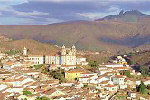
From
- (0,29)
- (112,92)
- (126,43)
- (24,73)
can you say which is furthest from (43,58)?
(0,29)

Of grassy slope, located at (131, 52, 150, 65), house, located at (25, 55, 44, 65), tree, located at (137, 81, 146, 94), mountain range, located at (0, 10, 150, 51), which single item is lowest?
tree, located at (137, 81, 146, 94)

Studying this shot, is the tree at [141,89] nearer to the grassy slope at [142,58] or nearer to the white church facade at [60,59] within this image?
the white church facade at [60,59]

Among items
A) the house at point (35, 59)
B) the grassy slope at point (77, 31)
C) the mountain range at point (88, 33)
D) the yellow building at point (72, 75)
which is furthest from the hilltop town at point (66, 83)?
the grassy slope at point (77, 31)

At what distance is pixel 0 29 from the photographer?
166 m

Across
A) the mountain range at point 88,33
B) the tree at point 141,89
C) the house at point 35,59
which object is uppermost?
the mountain range at point 88,33

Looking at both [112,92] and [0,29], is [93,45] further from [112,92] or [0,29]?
[112,92]

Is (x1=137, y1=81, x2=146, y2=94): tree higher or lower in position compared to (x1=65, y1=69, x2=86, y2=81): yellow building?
lower

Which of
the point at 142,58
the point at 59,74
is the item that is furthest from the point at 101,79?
the point at 142,58

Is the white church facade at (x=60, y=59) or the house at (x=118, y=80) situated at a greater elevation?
the white church facade at (x=60, y=59)

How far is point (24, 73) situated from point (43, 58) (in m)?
11.7

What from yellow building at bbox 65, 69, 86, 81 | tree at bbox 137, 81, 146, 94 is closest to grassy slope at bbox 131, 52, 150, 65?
yellow building at bbox 65, 69, 86, 81

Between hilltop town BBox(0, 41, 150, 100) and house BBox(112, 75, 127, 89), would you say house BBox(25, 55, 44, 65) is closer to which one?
hilltop town BBox(0, 41, 150, 100)

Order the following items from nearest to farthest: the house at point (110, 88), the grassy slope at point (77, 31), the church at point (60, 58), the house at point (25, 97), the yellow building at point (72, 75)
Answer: the house at point (25, 97)
the house at point (110, 88)
the yellow building at point (72, 75)
the church at point (60, 58)
the grassy slope at point (77, 31)

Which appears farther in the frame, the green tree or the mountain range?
the mountain range
